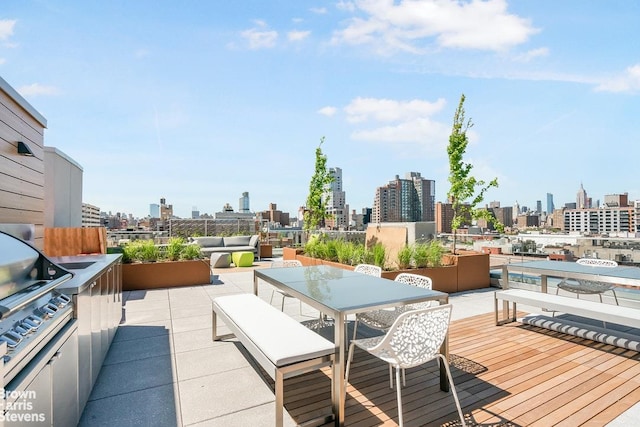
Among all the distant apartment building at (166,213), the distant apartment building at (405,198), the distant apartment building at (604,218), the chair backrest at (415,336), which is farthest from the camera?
the distant apartment building at (405,198)

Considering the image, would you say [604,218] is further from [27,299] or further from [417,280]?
[27,299]

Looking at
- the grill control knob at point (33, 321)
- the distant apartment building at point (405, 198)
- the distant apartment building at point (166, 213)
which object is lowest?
the grill control knob at point (33, 321)

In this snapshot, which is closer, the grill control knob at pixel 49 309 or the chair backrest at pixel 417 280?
the grill control knob at pixel 49 309

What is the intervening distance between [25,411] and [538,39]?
9.25 meters

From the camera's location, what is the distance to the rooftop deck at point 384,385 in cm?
226

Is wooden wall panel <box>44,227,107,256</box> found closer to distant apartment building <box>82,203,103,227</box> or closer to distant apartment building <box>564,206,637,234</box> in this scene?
distant apartment building <box>82,203,103,227</box>

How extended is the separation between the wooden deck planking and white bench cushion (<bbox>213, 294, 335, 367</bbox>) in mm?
545

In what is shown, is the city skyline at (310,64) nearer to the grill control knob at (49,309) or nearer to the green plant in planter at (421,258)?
the green plant in planter at (421,258)

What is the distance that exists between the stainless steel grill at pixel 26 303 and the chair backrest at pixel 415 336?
1803mm

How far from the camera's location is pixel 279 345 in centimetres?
217

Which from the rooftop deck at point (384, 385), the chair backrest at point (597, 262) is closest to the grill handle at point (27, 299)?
the rooftop deck at point (384, 385)

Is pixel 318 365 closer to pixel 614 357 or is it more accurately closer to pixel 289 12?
pixel 614 357

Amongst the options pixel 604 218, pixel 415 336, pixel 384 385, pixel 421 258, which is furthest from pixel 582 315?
pixel 604 218

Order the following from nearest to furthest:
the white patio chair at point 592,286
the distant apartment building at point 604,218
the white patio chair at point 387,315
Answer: the white patio chair at point 387,315
the white patio chair at point 592,286
the distant apartment building at point 604,218
